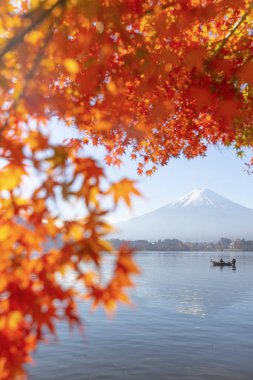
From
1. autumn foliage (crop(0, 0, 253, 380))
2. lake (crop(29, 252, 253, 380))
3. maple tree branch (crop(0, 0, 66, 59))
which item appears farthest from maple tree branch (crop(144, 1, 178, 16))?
lake (crop(29, 252, 253, 380))

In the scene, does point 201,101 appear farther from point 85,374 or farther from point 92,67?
point 85,374

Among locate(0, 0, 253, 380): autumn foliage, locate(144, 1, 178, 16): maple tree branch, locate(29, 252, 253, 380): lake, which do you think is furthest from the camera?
locate(29, 252, 253, 380): lake

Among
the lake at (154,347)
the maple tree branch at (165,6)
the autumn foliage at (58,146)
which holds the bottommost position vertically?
the lake at (154,347)

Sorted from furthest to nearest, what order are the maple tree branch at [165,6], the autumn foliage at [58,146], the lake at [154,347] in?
the lake at [154,347], the maple tree branch at [165,6], the autumn foliage at [58,146]

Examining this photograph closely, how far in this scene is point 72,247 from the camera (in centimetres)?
321

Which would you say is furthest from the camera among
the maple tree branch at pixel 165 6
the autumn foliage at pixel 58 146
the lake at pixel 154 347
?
the lake at pixel 154 347

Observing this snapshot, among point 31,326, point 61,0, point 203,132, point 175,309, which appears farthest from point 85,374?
point 175,309

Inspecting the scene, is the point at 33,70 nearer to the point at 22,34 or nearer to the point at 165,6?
the point at 22,34

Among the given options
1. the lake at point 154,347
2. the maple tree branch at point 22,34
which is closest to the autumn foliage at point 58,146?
the maple tree branch at point 22,34

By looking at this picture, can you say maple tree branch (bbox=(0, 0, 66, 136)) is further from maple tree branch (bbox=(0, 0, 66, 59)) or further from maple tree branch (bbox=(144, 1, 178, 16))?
maple tree branch (bbox=(144, 1, 178, 16))

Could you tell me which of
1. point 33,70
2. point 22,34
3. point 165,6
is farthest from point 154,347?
point 22,34

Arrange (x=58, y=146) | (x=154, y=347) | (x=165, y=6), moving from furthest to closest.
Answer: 1. (x=154, y=347)
2. (x=165, y=6)
3. (x=58, y=146)

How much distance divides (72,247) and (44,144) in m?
0.86

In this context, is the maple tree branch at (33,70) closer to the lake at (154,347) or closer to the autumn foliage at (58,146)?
the autumn foliage at (58,146)
